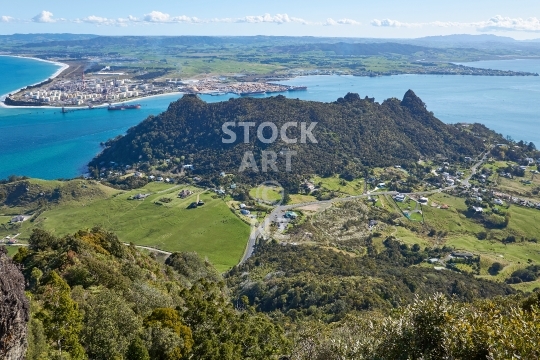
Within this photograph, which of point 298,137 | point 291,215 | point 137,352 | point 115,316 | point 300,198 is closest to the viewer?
point 137,352

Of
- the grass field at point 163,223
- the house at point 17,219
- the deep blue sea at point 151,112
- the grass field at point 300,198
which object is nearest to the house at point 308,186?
the grass field at point 300,198

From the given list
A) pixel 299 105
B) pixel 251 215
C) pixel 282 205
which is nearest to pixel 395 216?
pixel 282 205

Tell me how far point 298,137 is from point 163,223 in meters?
32.8

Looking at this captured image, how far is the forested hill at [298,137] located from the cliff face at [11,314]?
2142 inches

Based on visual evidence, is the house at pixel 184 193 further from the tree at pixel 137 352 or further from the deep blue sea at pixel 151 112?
the tree at pixel 137 352

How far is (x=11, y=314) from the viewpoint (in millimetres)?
9297

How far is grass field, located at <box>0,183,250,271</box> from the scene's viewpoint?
44.1 m

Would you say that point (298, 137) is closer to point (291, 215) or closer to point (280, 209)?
point (280, 209)

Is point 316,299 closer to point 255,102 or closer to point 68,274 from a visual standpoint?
point 68,274

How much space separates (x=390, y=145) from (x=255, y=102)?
26901mm

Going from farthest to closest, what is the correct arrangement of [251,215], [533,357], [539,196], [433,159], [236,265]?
[433,159]
[539,196]
[251,215]
[236,265]
[533,357]

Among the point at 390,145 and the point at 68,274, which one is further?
the point at 390,145

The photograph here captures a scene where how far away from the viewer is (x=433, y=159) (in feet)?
249

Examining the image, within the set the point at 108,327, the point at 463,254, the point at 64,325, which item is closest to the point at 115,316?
the point at 108,327
